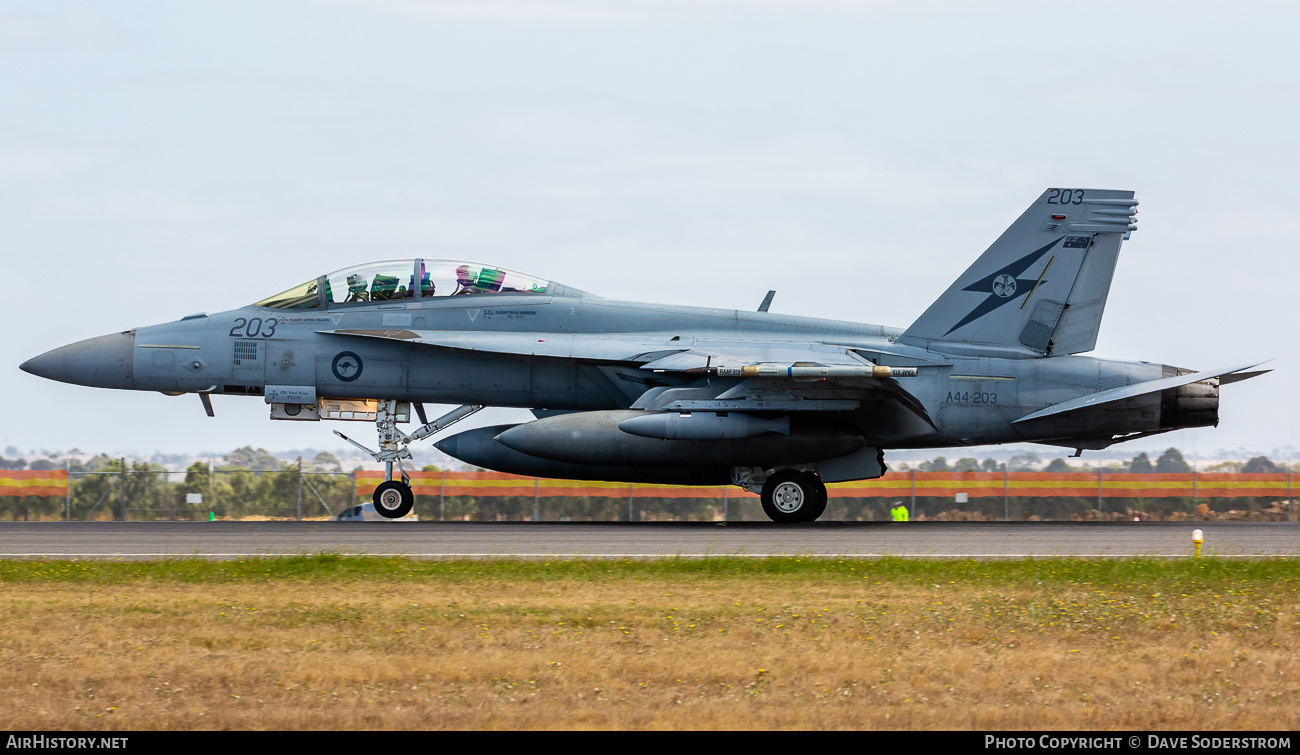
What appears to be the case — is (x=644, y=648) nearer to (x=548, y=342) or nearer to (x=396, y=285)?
(x=548, y=342)

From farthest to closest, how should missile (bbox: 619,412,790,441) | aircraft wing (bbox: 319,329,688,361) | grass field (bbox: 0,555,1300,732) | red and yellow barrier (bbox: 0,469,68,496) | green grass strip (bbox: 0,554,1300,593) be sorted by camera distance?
red and yellow barrier (bbox: 0,469,68,496) → aircraft wing (bbox: 319,329,688,361) → missile (bbox: 619,412,790,441) → green grass strip (bbox: 0,554,1300,593) → grass field (bbox: 0,555,1300,732)

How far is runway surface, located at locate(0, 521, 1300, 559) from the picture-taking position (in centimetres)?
1404

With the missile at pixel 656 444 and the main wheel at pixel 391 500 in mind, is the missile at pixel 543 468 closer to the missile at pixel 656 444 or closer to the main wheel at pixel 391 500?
the missile at pixel 656 444

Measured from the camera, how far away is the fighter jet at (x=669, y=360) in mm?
18844

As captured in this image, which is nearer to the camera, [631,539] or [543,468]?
[631,539]

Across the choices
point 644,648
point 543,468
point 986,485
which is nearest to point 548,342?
point 543,468

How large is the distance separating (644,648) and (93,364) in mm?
13846

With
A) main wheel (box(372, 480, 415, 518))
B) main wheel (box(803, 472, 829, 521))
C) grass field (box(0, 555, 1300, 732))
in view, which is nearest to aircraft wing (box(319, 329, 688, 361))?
main wheel (box(372, 480, 415, 518))

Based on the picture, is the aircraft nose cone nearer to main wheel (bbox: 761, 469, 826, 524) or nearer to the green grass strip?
the green grass strip

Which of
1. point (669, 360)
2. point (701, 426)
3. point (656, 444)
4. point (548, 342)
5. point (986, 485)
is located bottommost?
point (986, 485)

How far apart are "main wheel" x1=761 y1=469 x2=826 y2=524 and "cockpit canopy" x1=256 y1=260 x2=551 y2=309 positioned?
4.78 metres

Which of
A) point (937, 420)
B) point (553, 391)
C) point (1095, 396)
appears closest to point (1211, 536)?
point (1095, 396)

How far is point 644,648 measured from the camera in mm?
8664
